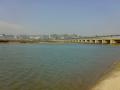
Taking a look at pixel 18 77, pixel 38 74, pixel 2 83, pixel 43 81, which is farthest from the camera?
pixel 38 74

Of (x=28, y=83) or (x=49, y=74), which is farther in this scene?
(x=49, y=74)

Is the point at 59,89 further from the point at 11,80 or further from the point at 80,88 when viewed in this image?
the point at 11,80

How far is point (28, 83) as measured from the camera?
66.7 feet

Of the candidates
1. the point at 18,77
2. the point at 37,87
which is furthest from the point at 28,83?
the point at 18,77

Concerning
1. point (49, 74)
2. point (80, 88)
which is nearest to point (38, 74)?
point (49, 74)

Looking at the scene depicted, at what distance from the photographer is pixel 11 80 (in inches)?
850

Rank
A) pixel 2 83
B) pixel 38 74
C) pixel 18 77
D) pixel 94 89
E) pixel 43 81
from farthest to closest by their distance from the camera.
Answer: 1. pixel 38 74
2. pixel 18 77
3. pixel 43 81
4. pixel 2 83
5. pixel 94 89

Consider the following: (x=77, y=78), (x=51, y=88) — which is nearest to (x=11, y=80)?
(x=51, y=88)

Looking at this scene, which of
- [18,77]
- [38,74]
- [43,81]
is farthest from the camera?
[38,74]

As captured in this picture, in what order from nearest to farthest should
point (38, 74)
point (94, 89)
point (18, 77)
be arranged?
1. point (94, 89)
2. point (18, 77)
3. point (38, 74)

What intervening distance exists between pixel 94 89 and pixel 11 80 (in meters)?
7.71

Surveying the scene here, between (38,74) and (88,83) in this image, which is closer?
(88,83)

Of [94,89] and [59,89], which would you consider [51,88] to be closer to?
[59,89]

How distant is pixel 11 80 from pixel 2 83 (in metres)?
1.54
